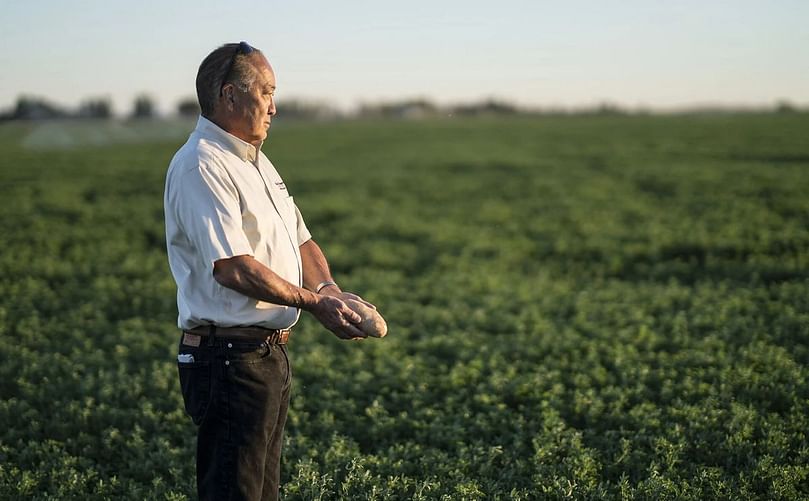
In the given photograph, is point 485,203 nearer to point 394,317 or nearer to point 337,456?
point 394,317

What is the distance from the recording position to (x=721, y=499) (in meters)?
5.29

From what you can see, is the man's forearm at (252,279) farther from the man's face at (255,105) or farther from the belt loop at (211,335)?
the man's face at (255,105)

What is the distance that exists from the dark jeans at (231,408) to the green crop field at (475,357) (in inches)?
80.4

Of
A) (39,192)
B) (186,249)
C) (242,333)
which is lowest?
→ (39,192)

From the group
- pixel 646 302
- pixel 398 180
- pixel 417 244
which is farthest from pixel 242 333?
pixel 398 180

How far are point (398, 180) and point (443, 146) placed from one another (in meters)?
21.7

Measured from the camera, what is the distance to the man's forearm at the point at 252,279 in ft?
10.5

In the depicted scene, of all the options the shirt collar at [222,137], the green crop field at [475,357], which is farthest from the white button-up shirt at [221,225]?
the green crop field at [475,357]

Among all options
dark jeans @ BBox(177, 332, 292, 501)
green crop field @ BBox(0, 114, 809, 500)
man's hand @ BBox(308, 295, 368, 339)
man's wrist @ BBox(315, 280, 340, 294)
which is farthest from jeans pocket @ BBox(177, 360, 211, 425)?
green crop field @ BBox(0, 114, 809, 500)

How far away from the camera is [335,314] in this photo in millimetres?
3373

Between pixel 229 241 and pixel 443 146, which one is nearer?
pixel 229 241

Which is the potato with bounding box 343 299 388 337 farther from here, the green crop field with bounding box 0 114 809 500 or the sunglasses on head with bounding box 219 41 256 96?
the green crop field with bounding box 0 114 809 500

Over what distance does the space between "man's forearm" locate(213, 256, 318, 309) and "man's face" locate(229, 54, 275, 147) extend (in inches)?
23.5

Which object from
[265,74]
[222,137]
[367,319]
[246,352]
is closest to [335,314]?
[367,319]
